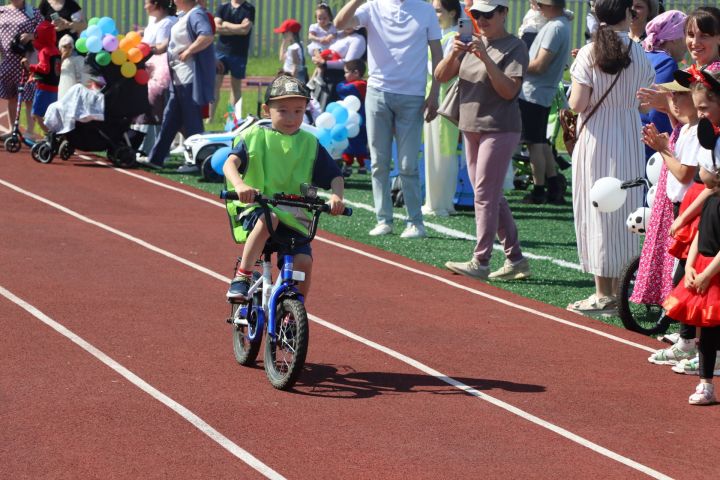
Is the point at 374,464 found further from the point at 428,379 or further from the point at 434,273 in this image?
the point at 434,273

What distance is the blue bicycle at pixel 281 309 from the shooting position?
6785 mm

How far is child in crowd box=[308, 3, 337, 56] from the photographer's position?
2047 cm

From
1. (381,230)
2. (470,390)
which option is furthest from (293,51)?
(470,390)

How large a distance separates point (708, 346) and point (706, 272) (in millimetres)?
415

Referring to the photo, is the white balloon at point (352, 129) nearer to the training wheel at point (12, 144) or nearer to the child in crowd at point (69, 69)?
the child in crowd at point (69, 69)

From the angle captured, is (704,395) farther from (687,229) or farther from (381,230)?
(381,230)

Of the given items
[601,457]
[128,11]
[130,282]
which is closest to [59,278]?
[130,282]

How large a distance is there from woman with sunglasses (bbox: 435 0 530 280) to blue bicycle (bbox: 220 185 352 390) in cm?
333

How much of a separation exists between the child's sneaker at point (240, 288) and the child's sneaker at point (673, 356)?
2580 millimetres

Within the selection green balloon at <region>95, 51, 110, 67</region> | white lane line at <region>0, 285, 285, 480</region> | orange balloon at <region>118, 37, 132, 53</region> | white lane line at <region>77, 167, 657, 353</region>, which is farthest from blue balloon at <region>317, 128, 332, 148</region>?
white lane line at <region>0, 285, 285, 480</region>

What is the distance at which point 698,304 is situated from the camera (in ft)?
22.6

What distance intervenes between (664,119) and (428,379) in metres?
3.98

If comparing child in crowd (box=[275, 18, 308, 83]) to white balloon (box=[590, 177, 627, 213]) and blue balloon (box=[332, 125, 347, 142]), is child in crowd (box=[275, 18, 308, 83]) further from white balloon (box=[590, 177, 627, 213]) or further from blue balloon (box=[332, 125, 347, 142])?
white balloon (box=[590, 177, 627, 213])

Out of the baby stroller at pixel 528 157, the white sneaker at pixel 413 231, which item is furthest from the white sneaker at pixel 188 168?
the white sneaker at pixel 413 231
